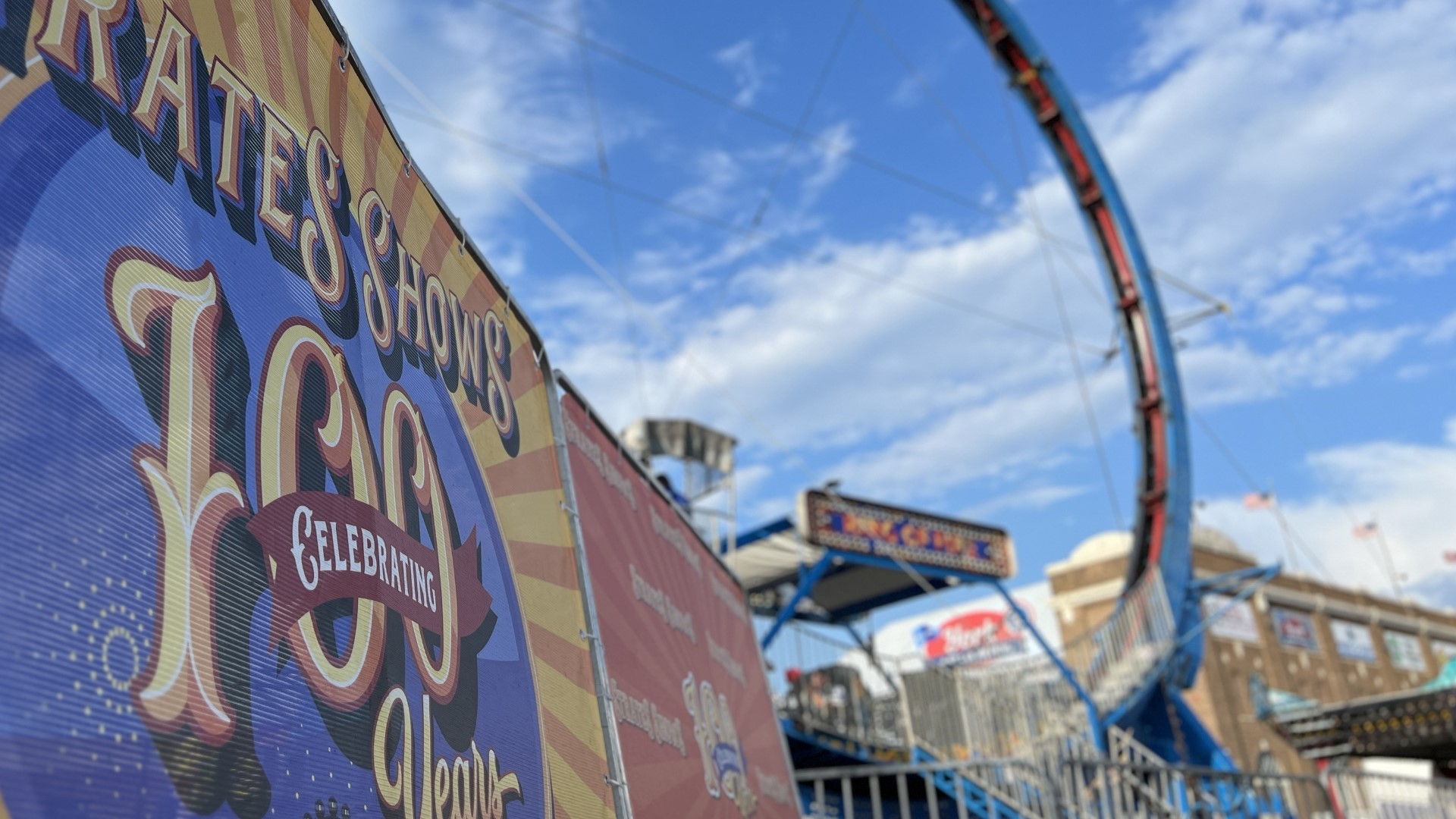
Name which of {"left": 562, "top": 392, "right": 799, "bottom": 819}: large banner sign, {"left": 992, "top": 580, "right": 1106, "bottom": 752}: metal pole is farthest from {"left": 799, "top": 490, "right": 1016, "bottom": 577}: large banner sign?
{"left": 562, "top": 392, "right": 799, "bottom": 819}: large banner sign

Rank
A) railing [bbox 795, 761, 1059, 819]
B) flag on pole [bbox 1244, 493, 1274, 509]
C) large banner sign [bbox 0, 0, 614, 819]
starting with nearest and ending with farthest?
1. large banner sign [bbox 0, 0, 614, 819]
2. railing [bbox 795, 761, 1059, 819]
3. flag on pole [bbox 1244, 493, 1274, 509]

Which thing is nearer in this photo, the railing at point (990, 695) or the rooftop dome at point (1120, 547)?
the railing at point (990, 695)

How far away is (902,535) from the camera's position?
49.3 ft

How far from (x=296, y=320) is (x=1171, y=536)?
60.6 feet

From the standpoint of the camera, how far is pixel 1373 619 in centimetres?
3850

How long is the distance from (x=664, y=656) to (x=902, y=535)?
9.74 meters

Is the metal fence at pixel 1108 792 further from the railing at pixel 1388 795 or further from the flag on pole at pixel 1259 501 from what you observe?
the flag on pole at pixel 1259 501

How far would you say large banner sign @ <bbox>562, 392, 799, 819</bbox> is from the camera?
4.93 meters

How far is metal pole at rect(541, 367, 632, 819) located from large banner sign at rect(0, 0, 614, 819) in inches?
8.9

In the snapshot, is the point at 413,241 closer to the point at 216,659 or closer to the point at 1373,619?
the point at 216,659

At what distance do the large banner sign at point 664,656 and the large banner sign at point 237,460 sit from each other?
99 centimetres

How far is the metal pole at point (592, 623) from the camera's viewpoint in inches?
165

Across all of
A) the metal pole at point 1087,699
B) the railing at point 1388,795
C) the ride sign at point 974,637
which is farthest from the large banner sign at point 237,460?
the ride sign at point 974,637

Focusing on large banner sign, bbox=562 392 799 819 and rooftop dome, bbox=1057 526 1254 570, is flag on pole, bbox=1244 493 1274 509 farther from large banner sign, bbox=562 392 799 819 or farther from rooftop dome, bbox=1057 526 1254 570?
large banner sign, bbox=562 392 799 819
